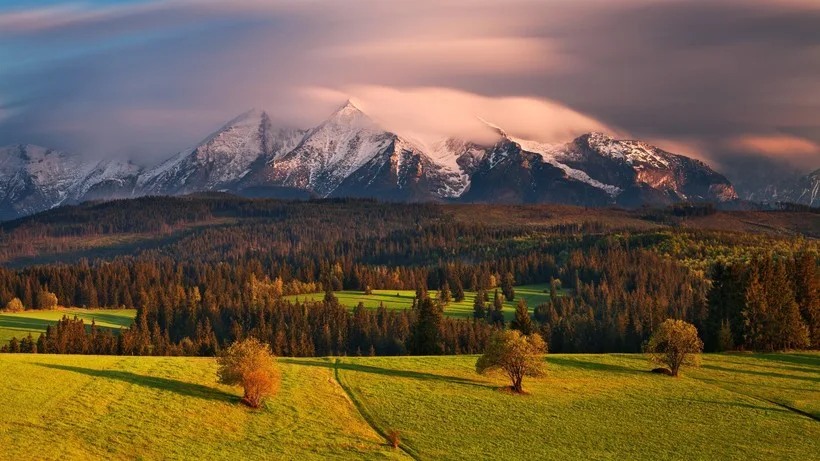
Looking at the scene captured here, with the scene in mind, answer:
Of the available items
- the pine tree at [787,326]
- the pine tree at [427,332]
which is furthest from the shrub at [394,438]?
the pine tree at [787,326]

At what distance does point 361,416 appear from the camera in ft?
303

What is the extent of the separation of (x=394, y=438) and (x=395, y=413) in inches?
401

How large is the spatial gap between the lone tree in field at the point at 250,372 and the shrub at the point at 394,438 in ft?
50.2

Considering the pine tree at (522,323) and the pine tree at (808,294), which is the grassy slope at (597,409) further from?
the pine tree at (808,294)

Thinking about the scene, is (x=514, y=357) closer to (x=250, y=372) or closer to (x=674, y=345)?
(x=674, y=345)

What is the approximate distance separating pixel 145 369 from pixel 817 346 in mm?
104645

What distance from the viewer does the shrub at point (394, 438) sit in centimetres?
8262

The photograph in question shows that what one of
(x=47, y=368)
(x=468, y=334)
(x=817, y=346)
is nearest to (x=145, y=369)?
(x=47, y=368)

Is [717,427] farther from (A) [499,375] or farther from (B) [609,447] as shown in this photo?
(A) [499,375]

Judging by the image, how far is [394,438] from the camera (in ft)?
274

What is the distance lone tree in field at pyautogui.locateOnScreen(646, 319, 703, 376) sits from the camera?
117 meters

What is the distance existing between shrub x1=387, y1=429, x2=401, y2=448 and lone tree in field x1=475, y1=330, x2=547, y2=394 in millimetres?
23376

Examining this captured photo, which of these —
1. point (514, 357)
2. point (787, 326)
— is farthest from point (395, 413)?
point (787, 326)

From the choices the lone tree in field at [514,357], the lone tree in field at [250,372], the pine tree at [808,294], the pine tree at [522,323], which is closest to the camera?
the lone tree in field at [250,372]
